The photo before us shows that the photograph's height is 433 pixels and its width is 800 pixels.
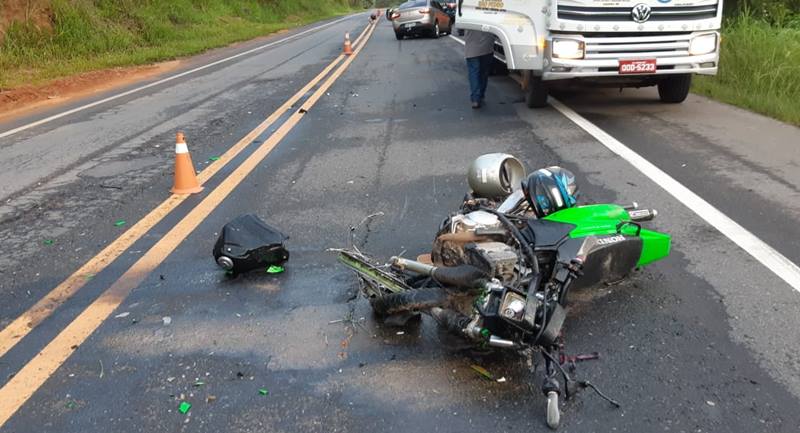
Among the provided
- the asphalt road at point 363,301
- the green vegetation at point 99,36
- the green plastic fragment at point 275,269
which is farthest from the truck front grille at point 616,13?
the green vegetation at point 99,36

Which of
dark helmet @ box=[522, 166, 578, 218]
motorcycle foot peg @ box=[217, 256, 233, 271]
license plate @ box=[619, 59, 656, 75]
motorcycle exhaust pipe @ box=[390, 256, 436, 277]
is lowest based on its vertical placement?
motorcycle foot peg @ box=[217, 256, 233, 271]

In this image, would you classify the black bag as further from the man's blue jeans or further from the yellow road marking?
the man's blue jeans

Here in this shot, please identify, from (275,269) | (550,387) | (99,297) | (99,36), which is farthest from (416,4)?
(550,387)

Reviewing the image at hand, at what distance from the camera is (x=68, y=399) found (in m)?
3.09

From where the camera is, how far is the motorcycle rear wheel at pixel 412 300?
3408 millimetres

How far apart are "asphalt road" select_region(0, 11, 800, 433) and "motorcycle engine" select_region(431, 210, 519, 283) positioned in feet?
1.37

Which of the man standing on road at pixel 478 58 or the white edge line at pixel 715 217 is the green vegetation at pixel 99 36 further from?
the white edge line at pixel 715 217

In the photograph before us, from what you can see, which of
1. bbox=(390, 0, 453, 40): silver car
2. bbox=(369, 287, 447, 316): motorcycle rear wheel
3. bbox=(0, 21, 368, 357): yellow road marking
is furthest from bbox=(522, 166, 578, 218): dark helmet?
bbox=(390, 0, 453, 40): silver car

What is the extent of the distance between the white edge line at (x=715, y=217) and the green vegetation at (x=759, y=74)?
8.85ft

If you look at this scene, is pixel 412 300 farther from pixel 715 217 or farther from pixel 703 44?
pixel 703 44

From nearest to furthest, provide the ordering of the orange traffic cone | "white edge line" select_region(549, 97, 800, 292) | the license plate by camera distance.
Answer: "white edge line" select_region(549, 97, 800, 292), the orange traffic cone, the license plate

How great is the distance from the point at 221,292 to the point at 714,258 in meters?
3.11

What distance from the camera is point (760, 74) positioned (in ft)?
33.1

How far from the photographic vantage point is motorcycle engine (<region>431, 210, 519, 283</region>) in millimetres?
3311
